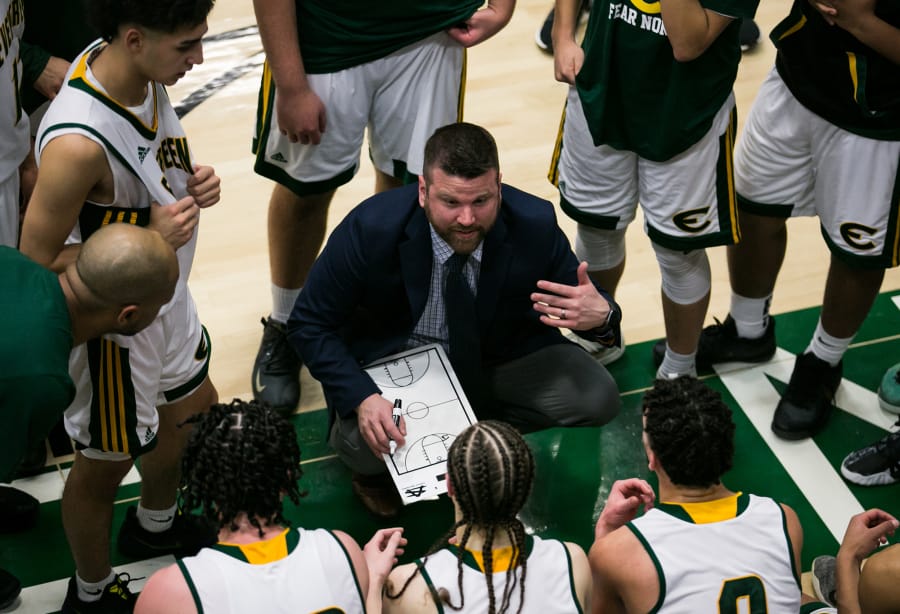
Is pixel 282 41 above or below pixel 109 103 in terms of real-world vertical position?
below

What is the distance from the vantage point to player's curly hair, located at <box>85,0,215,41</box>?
8.39 ft

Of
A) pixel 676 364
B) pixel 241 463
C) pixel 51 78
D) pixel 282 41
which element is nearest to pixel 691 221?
pixel 676 364

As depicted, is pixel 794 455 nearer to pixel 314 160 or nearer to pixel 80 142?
pixel 314 160

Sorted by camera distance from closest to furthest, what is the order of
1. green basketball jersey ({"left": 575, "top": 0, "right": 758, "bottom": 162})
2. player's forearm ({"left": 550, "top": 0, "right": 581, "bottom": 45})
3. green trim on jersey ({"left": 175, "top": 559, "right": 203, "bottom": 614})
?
green trim on jersey ({"left": 175, "top": 559, "right": 203, "bottom": 614}), green basketball jersey ({"left": 575, "top": 0, "right": 758, "bottom": 162}), player's forearm ({"left": 550, "top": 0, "right": 581, "bottom": 45})

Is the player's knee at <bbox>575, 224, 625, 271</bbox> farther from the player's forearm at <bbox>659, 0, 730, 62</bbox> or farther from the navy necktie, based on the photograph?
the player's forearm at <bbox>659, 0, 730, 62</bbox>

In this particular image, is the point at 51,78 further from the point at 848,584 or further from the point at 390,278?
the point at 848,584

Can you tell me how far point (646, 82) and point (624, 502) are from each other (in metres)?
1.26

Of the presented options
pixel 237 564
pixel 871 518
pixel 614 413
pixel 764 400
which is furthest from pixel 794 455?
pixel 237 564

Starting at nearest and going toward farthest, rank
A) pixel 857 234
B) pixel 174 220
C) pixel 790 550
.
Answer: pixel 790 550, pixel 174 220, pixel 857 234

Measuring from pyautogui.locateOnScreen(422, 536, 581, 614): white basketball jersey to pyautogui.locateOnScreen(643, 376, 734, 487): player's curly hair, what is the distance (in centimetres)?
34

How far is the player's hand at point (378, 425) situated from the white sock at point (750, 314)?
1405 millimetres

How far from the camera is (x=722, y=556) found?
7.70 ft

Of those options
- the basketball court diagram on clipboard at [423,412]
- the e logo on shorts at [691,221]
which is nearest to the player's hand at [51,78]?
the basketball court diagram on clipboard at [423,412]

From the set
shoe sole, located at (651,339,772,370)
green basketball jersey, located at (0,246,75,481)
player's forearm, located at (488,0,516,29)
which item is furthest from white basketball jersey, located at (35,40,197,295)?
shoe sole, located at (651,339,772,370)
